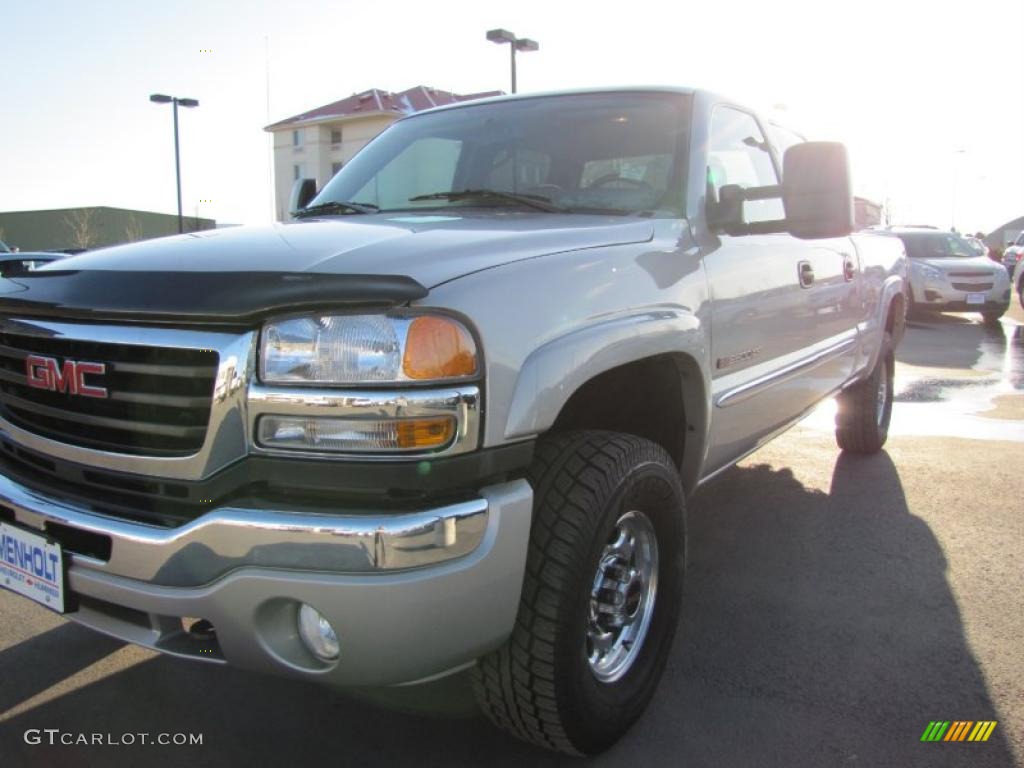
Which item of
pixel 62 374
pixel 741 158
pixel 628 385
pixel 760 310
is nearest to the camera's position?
pixel 62 374

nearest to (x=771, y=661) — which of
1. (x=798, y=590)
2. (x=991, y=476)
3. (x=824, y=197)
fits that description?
(x=798, y=590)

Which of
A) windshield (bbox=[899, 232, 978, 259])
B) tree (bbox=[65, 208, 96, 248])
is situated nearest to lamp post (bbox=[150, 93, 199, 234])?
tree (bbox=[65, 208, 96, 248])

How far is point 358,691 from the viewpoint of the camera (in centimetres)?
258

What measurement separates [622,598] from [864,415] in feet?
11.6

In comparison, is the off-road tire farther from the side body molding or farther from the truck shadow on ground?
the side body molding

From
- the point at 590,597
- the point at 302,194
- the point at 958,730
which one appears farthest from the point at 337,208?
the point at 958,730

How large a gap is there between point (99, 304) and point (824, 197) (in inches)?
85.4

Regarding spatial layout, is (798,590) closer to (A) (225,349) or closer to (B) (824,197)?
(B) (824,197)

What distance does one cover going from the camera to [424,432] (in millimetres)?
1732

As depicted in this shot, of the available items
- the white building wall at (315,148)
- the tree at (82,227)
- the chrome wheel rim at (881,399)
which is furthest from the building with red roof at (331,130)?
the chrome wheel rim at (881,399)

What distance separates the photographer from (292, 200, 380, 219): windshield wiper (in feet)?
10.2

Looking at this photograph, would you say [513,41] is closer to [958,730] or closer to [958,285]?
[958,285]

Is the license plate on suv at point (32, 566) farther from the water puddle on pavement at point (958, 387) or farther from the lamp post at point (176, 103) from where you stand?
the lamp post at point (176, 103)

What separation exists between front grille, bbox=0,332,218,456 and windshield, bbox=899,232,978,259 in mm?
16138
